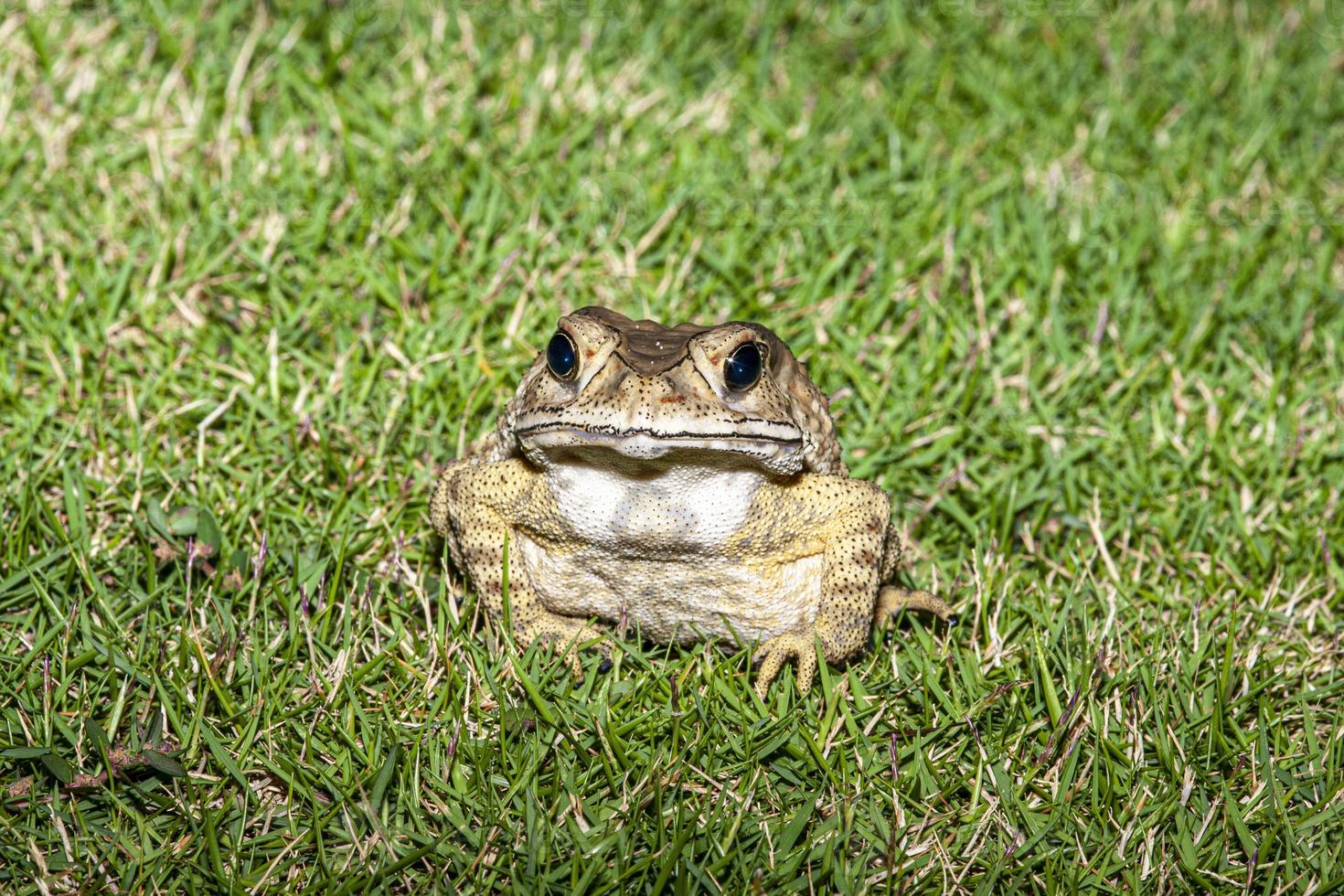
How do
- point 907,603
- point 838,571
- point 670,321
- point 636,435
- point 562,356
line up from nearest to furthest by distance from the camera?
point 636,435 < point 562,356 < point 838,571 < point 907,603 < point 670,321

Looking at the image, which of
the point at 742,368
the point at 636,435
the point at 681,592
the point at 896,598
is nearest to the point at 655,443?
the point at 636,435

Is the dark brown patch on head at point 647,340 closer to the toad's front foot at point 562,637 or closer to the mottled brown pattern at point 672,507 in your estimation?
the mottled brown pattern at point 672,507

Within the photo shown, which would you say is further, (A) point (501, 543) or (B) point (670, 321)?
(B) point (670, 321)

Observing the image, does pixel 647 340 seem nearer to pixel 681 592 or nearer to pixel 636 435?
pixel 636 435

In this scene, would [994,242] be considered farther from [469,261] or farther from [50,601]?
[50,601]

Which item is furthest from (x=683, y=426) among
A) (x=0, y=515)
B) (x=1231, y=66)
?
(x=1231, y=66)

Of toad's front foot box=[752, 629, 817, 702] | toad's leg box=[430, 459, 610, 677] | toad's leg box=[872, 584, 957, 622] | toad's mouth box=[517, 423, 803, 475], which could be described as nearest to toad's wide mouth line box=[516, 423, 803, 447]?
toad's mouth box=[517, 423, 803, 475]
